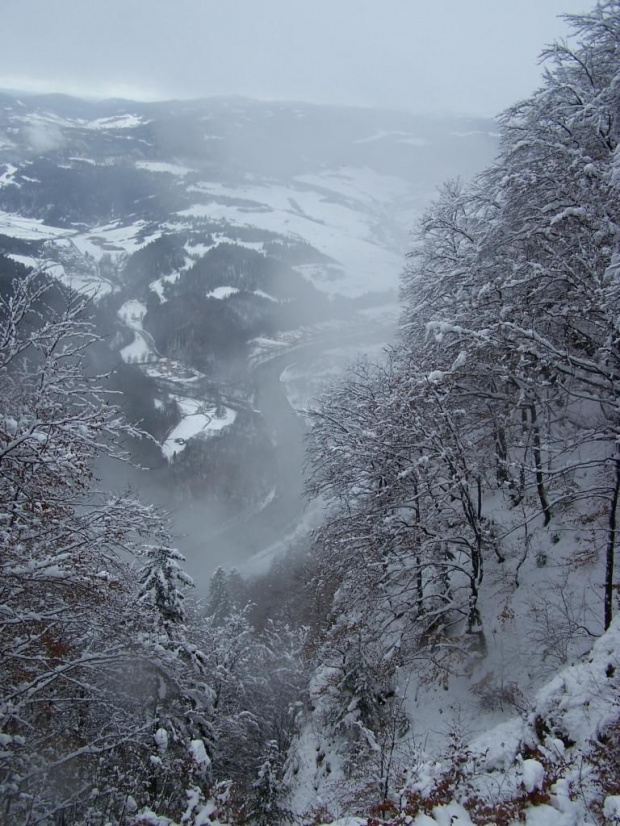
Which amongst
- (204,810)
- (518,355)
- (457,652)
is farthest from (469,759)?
(518,355)

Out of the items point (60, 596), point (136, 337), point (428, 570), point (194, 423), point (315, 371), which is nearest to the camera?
point (60, 596)

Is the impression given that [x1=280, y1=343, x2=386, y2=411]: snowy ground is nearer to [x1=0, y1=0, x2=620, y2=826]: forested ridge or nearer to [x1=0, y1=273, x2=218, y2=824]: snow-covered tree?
[x1=0, y1=0, x2=620, y2=826]: forested ridge

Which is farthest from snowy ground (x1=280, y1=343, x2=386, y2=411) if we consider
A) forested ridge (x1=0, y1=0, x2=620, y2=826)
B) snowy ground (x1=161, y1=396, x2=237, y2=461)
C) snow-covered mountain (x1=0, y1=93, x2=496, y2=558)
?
forested ridge (x1=0, y1=0, x2=620, y2=826)

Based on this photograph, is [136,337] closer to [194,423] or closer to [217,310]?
[217,310]

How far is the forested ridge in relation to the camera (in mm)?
5664

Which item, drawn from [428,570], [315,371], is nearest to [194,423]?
[315,371]

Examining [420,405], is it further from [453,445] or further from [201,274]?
[201,274]

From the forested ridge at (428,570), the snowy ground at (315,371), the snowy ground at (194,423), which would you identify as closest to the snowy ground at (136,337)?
the snowy ground at (194,423)

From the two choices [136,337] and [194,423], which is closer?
[194,423]

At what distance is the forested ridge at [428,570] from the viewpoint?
18.6ft

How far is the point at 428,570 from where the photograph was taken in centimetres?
1180

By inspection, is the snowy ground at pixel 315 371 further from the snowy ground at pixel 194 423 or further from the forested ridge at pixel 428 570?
the forested ridge at pixel 428 570

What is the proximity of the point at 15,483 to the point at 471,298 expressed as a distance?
814cm

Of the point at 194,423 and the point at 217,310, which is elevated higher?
the point at 217,310
